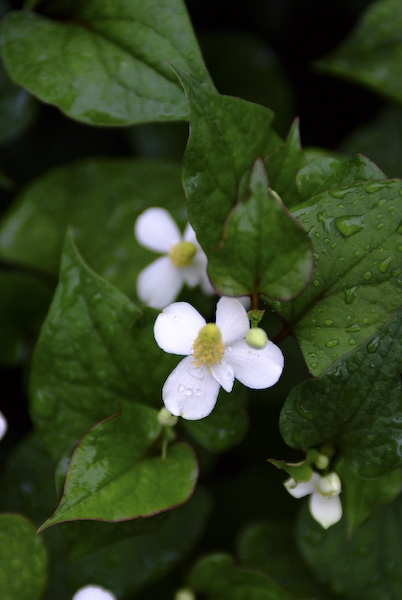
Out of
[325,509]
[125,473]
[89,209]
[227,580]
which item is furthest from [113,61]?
[227,580]

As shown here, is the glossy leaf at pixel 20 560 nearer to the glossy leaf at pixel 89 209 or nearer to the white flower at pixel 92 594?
the white flower at pixel 92 594

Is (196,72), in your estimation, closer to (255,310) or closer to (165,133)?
(255,310)

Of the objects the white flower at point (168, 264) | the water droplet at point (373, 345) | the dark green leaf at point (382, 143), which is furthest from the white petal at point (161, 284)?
the dark green leaf at point (382, 143)

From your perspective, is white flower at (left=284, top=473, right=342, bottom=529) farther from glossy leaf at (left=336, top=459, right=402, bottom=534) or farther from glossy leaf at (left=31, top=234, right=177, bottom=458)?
glossy leaf at (left=31, top=234, right=177, bottom=458)

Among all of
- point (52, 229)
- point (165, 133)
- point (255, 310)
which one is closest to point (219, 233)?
point (255, 310)

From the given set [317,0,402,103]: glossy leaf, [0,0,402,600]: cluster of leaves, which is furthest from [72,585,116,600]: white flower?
[317,0,402,103]: glossy leaf

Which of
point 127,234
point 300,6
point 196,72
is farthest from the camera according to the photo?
point 300,6

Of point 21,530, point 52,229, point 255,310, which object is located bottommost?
point 21,530

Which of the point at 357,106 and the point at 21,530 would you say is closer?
the point at 21,530
